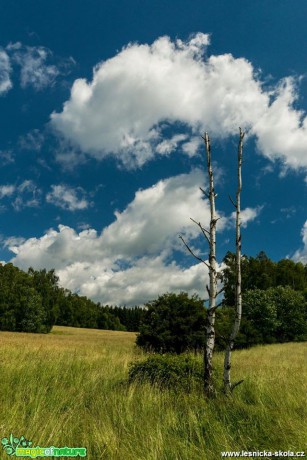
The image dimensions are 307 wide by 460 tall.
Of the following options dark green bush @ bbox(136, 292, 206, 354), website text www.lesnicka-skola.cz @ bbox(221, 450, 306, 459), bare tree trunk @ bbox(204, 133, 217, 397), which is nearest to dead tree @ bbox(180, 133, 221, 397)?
bare tree trunk @ bbox(204, 133, 217, 397)

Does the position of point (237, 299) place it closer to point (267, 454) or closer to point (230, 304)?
point (267, 454)

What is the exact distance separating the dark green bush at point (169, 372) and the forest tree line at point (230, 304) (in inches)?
54.7

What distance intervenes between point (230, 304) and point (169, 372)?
5206cm

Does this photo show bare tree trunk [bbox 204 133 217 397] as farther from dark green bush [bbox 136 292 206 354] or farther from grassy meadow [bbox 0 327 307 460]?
dark green bush [bbox 136 292 206 354]

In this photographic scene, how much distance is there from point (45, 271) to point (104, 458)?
9134 cm

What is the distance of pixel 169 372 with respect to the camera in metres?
9.23

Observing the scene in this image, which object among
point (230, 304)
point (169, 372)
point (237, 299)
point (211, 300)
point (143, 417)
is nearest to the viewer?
point (143, 417)

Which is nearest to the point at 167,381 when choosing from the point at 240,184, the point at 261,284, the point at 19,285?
the point at 240,184

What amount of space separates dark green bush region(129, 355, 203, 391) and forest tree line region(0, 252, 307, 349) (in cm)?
139

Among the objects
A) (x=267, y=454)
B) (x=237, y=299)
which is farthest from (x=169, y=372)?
(x=267, y=454)

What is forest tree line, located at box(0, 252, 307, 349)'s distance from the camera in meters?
37.1

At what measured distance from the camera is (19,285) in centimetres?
7075

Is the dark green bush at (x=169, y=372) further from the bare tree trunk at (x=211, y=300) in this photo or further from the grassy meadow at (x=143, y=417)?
the bare tree trunk at (x=211, y=300)

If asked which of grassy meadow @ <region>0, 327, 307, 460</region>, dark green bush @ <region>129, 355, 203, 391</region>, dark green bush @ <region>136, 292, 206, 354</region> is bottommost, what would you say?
grassy meadow @ <region>0, 327, 307, 460</region>
